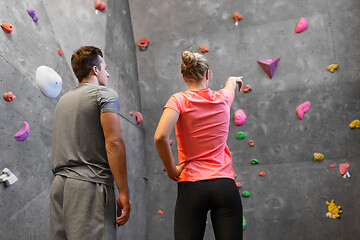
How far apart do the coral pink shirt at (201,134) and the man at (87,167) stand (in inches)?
11.1

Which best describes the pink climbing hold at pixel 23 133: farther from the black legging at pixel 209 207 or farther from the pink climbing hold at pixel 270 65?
the pink climbing hold at pixel 270 65

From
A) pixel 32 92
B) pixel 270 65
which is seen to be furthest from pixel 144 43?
pixel 32 92

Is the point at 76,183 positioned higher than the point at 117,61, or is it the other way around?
the point at 117,61

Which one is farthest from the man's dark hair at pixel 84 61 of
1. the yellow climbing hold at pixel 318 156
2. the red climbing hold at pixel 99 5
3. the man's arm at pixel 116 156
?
the yellow climbing hold at pixel 318 156

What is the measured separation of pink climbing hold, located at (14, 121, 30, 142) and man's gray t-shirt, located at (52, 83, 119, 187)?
0.54 meters

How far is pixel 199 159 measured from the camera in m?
1.54

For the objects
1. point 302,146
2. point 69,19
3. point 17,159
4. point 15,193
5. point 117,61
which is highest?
point 69,19

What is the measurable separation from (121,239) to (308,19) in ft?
8.47

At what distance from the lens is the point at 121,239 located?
2.87 m

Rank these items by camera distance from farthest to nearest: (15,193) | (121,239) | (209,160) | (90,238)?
(121,239) → (15,193) → (209,160) → (90,238)

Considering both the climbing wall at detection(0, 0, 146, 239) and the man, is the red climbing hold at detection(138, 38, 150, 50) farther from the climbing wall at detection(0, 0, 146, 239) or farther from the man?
the man

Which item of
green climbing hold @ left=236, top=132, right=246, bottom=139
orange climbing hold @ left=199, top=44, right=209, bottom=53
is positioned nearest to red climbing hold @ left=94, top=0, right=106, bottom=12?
orange climbing hold @ left=199, top=44, right=209, bottom=53

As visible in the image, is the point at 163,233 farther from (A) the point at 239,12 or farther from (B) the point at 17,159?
(A) the point at 239,12

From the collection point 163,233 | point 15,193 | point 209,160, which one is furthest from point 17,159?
point 163,233
